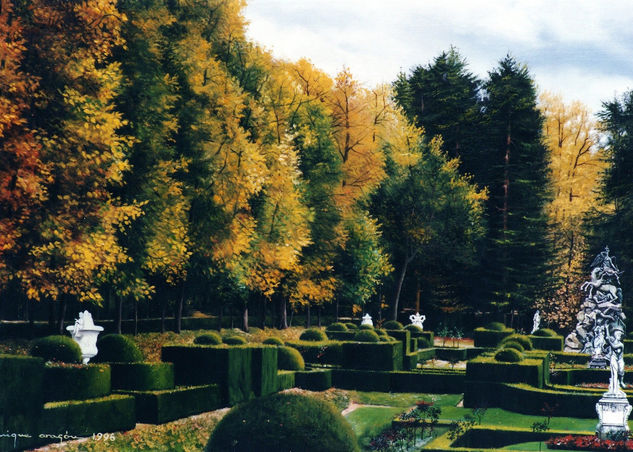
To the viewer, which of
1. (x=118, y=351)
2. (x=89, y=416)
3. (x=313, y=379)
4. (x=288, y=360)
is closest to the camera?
(x=89, y=416)

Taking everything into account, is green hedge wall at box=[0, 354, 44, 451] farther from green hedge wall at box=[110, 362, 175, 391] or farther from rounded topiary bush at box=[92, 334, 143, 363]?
rounded topiary bush at box=[92, 334, 143, 363]

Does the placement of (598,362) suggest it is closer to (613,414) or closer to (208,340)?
(613,414)

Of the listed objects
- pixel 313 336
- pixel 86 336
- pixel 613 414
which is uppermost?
pixel 86 336

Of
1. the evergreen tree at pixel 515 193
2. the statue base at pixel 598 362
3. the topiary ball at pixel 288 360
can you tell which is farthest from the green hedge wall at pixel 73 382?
the evergreen tree at pixel 515 193

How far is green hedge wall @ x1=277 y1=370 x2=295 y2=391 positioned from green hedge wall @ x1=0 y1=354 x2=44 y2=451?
446 inches

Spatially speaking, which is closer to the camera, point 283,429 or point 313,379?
point 283,429

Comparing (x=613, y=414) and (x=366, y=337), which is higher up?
(x=366, y=337)

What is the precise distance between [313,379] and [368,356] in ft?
11.6

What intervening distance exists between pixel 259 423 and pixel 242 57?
23992 millimetres

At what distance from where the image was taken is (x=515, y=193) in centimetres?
5738

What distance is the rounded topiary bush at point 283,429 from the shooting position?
1227 cm

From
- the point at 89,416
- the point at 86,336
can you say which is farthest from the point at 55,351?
the point at 89,416

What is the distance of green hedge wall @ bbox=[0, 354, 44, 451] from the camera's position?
15203 millimetres

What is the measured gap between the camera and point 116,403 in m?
18.1
